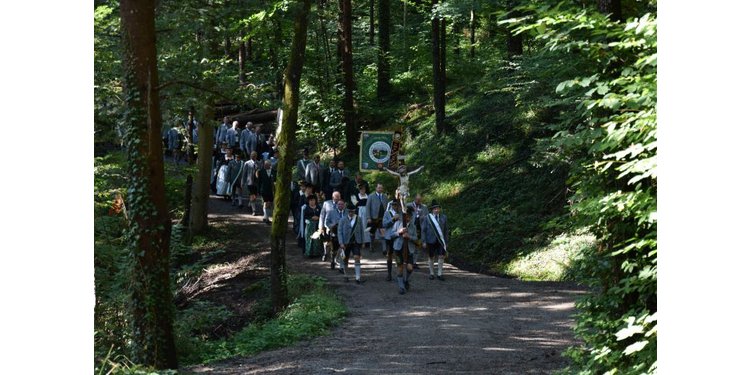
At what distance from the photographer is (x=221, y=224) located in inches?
1059

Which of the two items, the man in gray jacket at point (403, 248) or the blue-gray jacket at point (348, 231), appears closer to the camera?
the man in gray jacket at point (403, 248)

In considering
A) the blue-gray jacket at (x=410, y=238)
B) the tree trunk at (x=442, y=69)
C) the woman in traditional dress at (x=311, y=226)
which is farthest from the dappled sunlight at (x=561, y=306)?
the tree trunk at (x=442, y=69)

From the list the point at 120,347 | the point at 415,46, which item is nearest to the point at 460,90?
the point at 415,46

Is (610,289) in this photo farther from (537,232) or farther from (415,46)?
(415,46)

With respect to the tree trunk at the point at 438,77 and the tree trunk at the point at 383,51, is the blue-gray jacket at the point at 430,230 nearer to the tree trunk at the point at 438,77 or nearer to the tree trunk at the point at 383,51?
the tree trunk at the point at 438,77

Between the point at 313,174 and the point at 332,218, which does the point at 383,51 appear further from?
the point at 332,218

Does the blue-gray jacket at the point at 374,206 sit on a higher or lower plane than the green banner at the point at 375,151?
lower

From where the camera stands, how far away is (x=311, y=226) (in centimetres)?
2269

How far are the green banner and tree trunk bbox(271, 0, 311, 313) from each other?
25.6 feet

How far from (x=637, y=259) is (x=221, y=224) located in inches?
780

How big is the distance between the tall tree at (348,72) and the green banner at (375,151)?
23.4ft

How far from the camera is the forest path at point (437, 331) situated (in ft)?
43.9

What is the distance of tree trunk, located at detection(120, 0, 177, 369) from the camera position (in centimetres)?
1243

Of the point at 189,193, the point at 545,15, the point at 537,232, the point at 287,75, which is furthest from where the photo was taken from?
the point at 189,193
